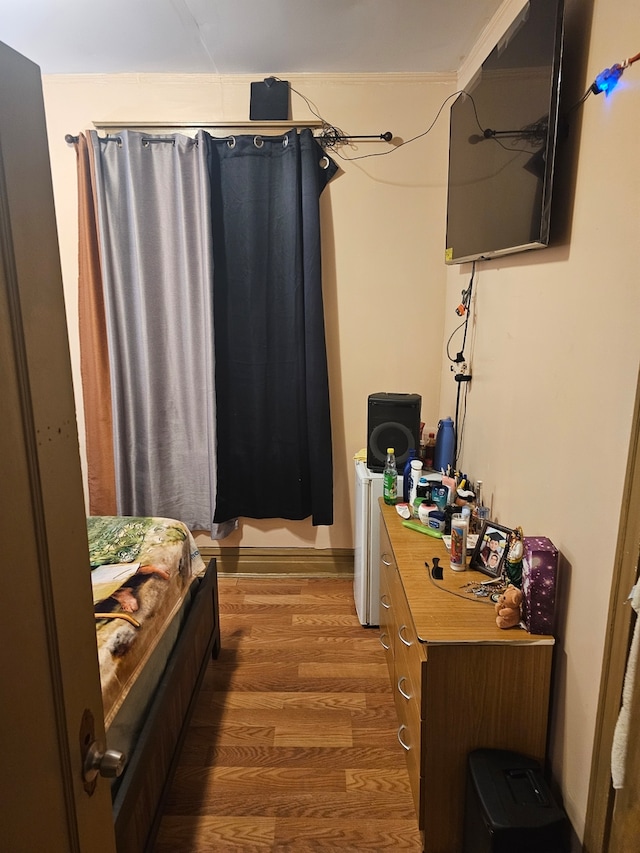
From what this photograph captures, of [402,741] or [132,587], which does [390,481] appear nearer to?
[402,741]

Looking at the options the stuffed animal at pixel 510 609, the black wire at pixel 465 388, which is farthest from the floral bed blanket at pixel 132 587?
the black wire at pixel 465 388

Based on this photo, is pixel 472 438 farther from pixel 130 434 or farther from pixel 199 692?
pixel 130 434

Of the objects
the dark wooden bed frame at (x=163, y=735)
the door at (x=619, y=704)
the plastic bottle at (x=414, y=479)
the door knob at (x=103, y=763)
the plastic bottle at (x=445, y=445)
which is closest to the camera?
the door knob at (x=103, y=763)

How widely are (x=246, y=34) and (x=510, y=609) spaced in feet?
8.26

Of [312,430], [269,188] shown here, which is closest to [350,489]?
[312,430]

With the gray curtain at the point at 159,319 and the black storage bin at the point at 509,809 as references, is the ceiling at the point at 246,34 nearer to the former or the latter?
the gray curtain at the point at 159,319

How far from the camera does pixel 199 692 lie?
2.27 meters

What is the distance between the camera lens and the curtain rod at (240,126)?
2.79m

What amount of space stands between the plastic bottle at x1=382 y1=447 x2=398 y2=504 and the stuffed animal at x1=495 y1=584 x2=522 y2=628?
93cm

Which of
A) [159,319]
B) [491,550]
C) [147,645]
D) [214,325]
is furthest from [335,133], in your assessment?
[147,645]

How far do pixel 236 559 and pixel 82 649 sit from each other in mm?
2563

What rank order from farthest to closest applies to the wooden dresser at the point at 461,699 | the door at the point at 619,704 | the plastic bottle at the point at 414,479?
the plastic bottle at the point at 414,479, the wooden dresser at the point at 461,699, the door at the point at 619,704

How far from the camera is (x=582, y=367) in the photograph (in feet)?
4.59

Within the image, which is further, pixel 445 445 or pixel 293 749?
pixel 445 445
